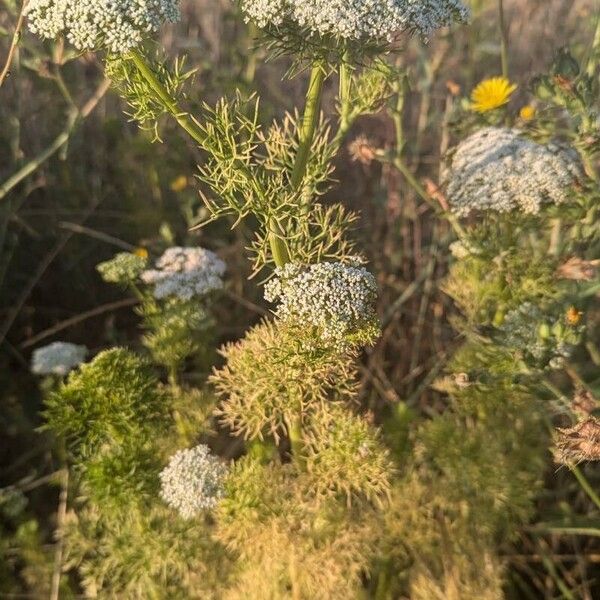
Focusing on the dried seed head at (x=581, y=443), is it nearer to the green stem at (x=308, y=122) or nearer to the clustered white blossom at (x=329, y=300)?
the clustered white blossom at (x=329, y=300)

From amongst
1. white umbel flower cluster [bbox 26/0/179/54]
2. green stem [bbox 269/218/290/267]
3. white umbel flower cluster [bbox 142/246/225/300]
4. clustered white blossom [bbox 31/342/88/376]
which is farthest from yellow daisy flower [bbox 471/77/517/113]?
clustered white blossom [bbox 31/342/88/376]

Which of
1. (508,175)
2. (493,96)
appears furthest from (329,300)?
(493,96)

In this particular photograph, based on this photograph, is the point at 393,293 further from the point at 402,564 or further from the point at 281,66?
the point at 281,66

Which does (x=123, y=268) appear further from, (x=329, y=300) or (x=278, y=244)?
(x=329, y=300)

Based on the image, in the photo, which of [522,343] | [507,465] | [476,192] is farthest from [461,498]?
[476,192]

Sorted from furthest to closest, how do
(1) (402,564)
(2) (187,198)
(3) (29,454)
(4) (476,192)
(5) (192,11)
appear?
1. (5) (192,11)
2. (2) (187,198)
3. (3) (29,454)
4. (1) (402,564)
5. (4) (476,192)

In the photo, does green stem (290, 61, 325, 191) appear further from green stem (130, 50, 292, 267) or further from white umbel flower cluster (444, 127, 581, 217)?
white umbel flower cluster (444, 127, 581, 217)
